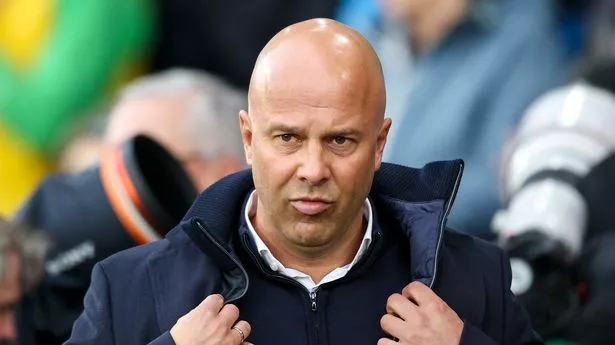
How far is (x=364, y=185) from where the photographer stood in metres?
2.57

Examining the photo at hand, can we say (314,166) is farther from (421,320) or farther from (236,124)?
(236,124)

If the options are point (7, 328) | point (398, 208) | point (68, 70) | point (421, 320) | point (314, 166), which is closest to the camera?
point (314, 166)

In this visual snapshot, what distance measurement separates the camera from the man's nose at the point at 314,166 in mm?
2490

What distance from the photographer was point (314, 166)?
249cm

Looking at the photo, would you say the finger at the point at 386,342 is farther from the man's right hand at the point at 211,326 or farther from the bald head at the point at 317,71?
the bald head at the point at 317,71

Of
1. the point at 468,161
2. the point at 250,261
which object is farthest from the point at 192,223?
the point at 468,161

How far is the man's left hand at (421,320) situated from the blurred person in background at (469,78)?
1.80 meters

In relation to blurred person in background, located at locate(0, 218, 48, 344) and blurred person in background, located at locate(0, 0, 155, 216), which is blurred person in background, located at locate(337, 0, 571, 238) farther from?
blurred person in background, located at locate(0, 218, 48, 344)

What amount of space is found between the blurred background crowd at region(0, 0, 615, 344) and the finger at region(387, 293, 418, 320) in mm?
812

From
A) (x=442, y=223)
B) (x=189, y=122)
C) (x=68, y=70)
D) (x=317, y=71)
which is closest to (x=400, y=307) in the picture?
(x=442, y=223)

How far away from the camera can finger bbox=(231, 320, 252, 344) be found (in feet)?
8.35

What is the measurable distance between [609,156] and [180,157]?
1.00 m

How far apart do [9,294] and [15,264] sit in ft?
0.22

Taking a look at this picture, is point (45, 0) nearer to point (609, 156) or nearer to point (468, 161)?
point (468, 161)
